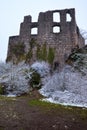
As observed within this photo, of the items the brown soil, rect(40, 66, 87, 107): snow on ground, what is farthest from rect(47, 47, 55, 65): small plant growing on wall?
the brown soil

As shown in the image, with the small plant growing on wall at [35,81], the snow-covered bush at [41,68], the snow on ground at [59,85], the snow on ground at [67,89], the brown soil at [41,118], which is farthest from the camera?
the snow-covered bush at [41,68]

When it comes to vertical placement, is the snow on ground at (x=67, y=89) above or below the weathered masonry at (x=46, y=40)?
below

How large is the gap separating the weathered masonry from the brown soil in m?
17.2

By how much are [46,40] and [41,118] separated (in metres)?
20.9

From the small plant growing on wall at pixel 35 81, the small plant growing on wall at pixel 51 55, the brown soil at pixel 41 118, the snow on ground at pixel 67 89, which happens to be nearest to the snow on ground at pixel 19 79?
the small plant growing on wall at pixel 35 81

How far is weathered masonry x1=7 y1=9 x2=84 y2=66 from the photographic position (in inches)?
1170

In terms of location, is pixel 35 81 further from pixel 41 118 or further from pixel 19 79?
pixel 41 118

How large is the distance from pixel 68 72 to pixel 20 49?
12608mm

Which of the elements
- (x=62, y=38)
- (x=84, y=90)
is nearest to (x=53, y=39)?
(x=62, y=38)

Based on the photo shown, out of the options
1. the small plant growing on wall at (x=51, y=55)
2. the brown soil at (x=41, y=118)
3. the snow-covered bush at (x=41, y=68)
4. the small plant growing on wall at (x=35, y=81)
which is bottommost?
the brown soil at (x=41, y=118)

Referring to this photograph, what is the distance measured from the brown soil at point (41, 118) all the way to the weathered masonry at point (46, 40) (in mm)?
17209

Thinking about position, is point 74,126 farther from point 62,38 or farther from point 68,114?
point 62,38

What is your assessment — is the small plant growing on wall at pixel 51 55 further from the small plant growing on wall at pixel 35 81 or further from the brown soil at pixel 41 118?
the brown soil at pixel 41 118

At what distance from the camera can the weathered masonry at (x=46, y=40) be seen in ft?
97.5
